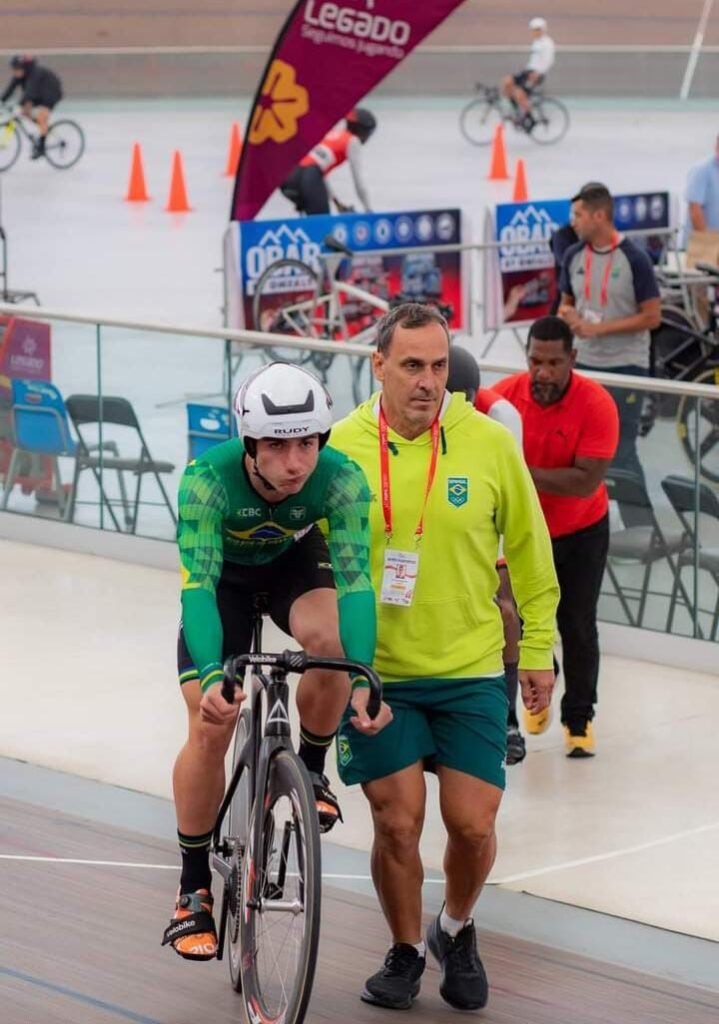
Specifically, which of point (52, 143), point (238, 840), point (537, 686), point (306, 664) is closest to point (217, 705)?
point (306, 664)

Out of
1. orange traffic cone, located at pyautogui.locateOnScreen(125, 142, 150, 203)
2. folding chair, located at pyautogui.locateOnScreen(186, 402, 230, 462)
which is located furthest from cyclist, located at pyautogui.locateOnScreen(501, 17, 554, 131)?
folding chair, located at pyautogui.locateOnScreen(186, 402, 230, 462)

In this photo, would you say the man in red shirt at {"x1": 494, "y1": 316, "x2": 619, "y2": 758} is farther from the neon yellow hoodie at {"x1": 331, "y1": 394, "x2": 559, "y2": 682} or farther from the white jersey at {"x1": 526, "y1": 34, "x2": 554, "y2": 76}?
the white jersey at {"x1": 526, "y1": 34, "x2": 554, "y2": 76}

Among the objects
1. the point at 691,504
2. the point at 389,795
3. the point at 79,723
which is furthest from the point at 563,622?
the point at 389,795

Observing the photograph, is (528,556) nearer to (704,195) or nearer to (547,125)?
(704,195)

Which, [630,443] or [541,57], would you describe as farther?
[541,57]

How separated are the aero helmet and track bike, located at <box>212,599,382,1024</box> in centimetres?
158

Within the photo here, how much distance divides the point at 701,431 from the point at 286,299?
6.97 metres

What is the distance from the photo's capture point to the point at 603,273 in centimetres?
1160

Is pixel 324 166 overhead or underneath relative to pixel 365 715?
overhead

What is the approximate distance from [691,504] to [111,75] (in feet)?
111

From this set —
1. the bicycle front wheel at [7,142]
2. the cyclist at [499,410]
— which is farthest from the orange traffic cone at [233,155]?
the cyclist at [499,410]

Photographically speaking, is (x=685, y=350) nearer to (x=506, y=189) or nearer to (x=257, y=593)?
(x=257, y=593)

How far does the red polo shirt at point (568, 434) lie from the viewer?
748 centimetres

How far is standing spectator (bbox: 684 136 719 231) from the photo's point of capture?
16.4 meters
